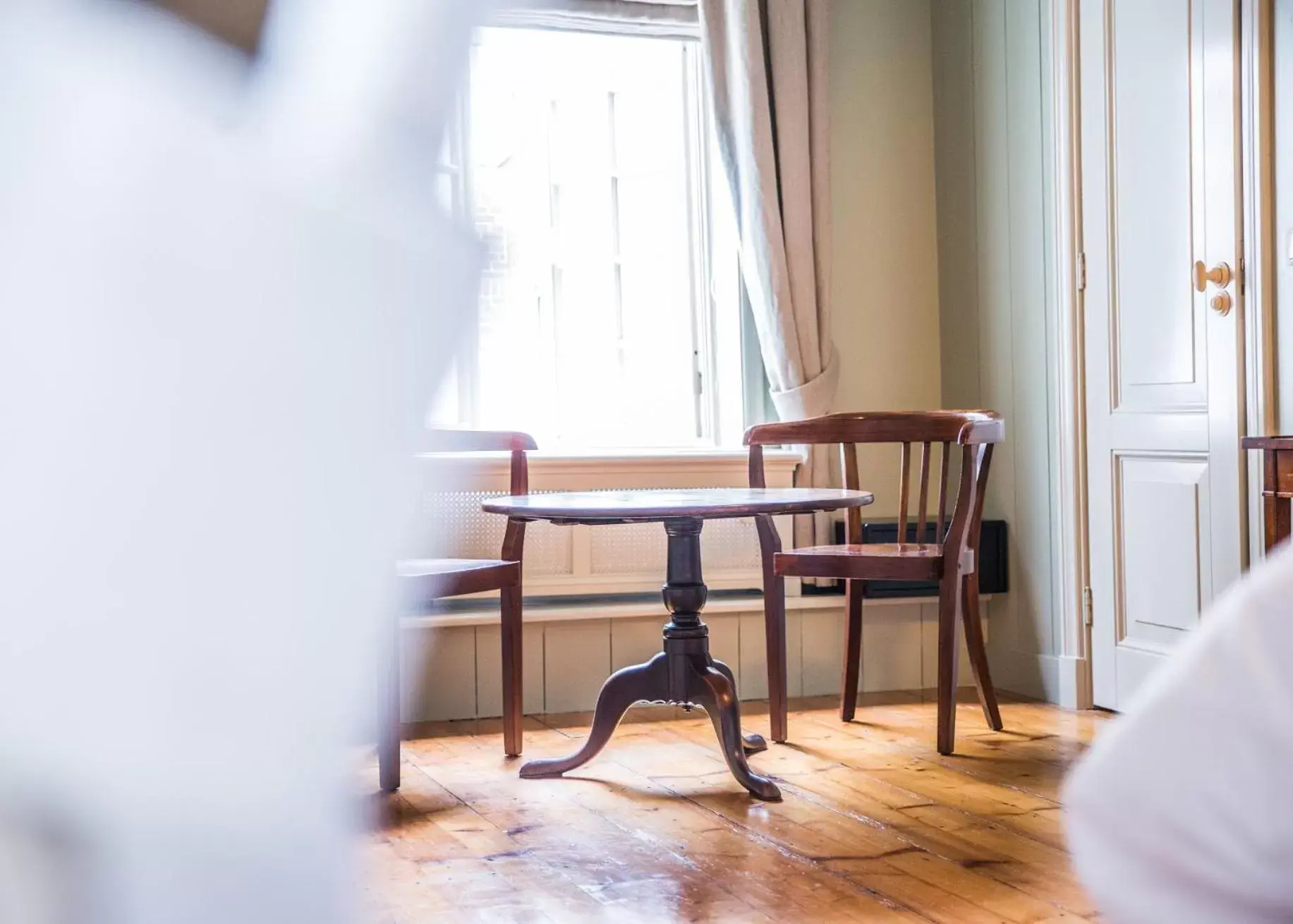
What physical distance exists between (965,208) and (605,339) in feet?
3.79

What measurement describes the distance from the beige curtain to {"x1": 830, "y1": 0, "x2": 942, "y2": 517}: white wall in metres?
0.18

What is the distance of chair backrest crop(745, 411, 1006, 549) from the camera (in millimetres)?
2898

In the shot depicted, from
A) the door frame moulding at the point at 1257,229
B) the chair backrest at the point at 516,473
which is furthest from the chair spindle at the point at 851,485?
the door frame moulding at the point at 1257,229

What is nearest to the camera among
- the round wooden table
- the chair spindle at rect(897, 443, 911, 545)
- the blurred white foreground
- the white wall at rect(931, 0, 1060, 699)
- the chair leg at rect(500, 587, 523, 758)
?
the blurred white foreground

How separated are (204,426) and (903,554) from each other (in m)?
2.84

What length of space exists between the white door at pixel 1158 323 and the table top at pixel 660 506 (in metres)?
0.85

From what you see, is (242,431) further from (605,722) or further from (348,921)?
(605,722)

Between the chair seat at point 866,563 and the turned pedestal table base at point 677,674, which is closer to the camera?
the turned pedestal table base at point 677,674

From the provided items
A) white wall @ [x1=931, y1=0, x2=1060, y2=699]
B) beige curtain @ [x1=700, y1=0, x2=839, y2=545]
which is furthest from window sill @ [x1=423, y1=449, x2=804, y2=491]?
white wall @ [x1=931, y1=0, x2=1060, y2=699]

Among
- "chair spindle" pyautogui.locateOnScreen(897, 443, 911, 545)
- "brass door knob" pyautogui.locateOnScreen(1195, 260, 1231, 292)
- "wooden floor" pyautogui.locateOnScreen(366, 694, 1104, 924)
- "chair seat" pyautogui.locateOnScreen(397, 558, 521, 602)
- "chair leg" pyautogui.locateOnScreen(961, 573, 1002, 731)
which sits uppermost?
"brass door knob" pyautogui.locateOnScreen(1195, 260, 1231, 292)

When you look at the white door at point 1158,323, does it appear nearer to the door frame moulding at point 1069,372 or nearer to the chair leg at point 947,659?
the door frame moulding at point 1069,372

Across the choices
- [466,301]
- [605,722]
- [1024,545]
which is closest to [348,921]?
[466,301]

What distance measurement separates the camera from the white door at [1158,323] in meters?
2.85

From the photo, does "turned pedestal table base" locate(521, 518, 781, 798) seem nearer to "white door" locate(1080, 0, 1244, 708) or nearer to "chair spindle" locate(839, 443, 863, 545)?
"chair spindle" locate(839, 443, 863, 545)
